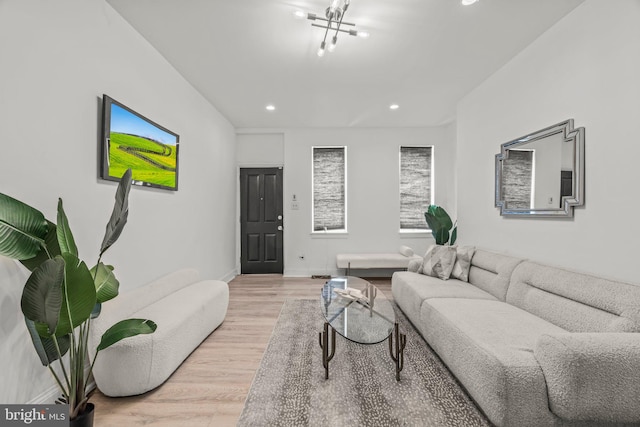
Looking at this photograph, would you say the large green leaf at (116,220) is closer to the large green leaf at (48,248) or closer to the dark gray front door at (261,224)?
the large green leaf at (48,248)

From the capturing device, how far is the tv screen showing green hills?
218 cm

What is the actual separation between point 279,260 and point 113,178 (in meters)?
3.54

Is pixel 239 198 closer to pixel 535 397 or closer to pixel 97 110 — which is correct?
pixel 97 110

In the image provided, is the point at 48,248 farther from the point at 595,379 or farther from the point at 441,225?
the point at 441,225

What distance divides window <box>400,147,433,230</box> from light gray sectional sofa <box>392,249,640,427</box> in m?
2.74

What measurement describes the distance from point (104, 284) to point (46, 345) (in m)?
0.34

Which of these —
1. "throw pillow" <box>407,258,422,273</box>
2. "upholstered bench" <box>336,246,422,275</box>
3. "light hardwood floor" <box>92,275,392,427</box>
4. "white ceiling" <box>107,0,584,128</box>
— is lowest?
"light hardwood floor" <box>92,275,392,427</box>

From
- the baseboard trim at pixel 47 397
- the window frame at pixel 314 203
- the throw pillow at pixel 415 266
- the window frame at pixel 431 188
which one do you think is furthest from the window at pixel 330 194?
the baseboard trim at pixel 47 397

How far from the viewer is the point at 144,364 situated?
5.83 ft

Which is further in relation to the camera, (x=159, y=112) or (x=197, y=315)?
(x=159, y=112)

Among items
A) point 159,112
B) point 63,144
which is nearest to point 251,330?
point 63,144

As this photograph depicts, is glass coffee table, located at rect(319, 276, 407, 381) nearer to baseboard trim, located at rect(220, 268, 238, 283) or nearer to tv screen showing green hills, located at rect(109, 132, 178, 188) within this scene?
tv screen showing green hills, located at rect(109, 132, 178, 188)

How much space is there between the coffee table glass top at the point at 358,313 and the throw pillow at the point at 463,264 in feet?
3.45

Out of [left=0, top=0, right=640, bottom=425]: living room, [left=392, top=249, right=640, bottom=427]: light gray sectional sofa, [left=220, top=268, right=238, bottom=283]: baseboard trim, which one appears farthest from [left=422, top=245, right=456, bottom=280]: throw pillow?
[left=220, top=268, right=238, bottom=283]: baseboard trim
